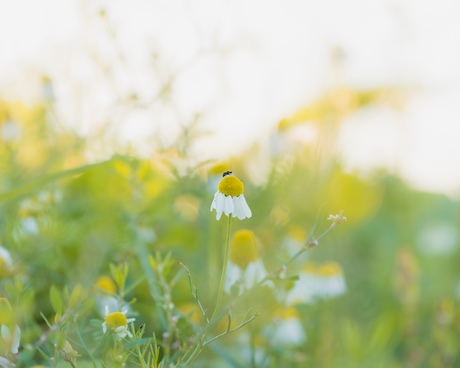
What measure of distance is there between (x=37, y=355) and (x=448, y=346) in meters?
0.80

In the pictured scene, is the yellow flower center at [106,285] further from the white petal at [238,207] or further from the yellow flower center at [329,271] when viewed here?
the yellow flower center at [329,271]

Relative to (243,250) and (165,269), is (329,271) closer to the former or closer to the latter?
(243,250)

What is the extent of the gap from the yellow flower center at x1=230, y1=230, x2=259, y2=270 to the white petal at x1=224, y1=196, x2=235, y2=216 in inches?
8.2

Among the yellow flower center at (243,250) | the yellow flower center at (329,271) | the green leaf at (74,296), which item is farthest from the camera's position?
the yellow flower center at (329,271)

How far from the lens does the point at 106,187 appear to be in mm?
1087

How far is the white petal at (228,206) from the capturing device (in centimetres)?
44

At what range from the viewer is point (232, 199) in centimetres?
47

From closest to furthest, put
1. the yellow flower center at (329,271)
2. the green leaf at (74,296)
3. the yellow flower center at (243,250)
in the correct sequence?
the green leaf at (74,296)
the yellow flower center at (243,250)
the yellow flower center at (329,271)

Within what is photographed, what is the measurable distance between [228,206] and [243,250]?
0.76 ft

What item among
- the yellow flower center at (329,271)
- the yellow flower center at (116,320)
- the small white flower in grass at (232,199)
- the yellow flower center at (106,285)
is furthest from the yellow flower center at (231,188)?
the yellow flower center at (329,271)

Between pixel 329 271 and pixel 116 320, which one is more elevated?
pixel 116 320

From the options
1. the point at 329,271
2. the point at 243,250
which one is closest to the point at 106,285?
the point at 243,250

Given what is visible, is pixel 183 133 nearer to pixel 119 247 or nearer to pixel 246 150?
pixel 119 247

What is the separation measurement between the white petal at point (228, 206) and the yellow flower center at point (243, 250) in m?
0.21
